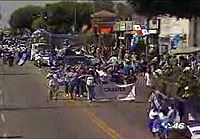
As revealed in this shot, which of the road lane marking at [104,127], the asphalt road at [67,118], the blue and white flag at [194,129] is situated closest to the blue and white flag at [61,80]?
the asphalt road at [67,118]

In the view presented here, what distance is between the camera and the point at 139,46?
4925 cm

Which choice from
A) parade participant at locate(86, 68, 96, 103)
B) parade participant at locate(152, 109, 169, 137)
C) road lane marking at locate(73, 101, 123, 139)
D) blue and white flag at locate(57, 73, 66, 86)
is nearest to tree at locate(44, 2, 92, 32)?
blue and white flag at locate(57, 73, 66, 86)

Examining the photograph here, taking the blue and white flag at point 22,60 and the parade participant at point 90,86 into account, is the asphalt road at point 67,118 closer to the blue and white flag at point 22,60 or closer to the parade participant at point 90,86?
the parade participant at point 90,86

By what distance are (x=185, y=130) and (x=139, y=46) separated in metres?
31.4

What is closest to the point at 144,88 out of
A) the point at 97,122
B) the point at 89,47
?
the point at 97,122

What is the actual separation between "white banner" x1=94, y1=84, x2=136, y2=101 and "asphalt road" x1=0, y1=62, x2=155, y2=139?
454mm

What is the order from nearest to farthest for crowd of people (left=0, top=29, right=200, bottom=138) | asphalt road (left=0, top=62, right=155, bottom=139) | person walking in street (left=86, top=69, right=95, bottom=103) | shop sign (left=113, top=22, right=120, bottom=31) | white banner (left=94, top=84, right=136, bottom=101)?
asphalt road (left=0, top=62, right=155, bottom=139), crowd of people (left=0, top=29, right=200, bottom=138), person walking in street (left=86, top=69, right=95, bottom=103), white banner (left=94, top=84, right=136, bottom=101), shop sign (left=113, top=22, right=120, bottom=31)

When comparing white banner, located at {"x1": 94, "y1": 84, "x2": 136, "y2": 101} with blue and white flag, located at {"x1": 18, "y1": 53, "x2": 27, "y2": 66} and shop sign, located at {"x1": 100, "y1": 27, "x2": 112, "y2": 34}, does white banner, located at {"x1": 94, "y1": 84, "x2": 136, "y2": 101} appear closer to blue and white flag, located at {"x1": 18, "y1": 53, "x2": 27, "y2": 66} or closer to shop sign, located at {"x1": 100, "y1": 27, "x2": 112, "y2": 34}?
blue and white flag, located at {"x1": 18, "y1": 53, "x2": 27, "y2": 66}

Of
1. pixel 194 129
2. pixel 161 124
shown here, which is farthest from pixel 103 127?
pixel 194 129

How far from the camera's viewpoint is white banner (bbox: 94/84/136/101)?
28891 mm

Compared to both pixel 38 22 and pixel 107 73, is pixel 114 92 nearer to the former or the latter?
pixel 107 73

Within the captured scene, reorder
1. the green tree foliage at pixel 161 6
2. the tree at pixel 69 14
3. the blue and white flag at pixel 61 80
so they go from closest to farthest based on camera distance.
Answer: the green tree foliage at pixel 161 6 < the blue and white flag at pixel 61 80 < the tree at pixel 69 14

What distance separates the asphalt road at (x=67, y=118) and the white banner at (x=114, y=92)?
0.45 meters

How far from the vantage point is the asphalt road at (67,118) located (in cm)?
1952
